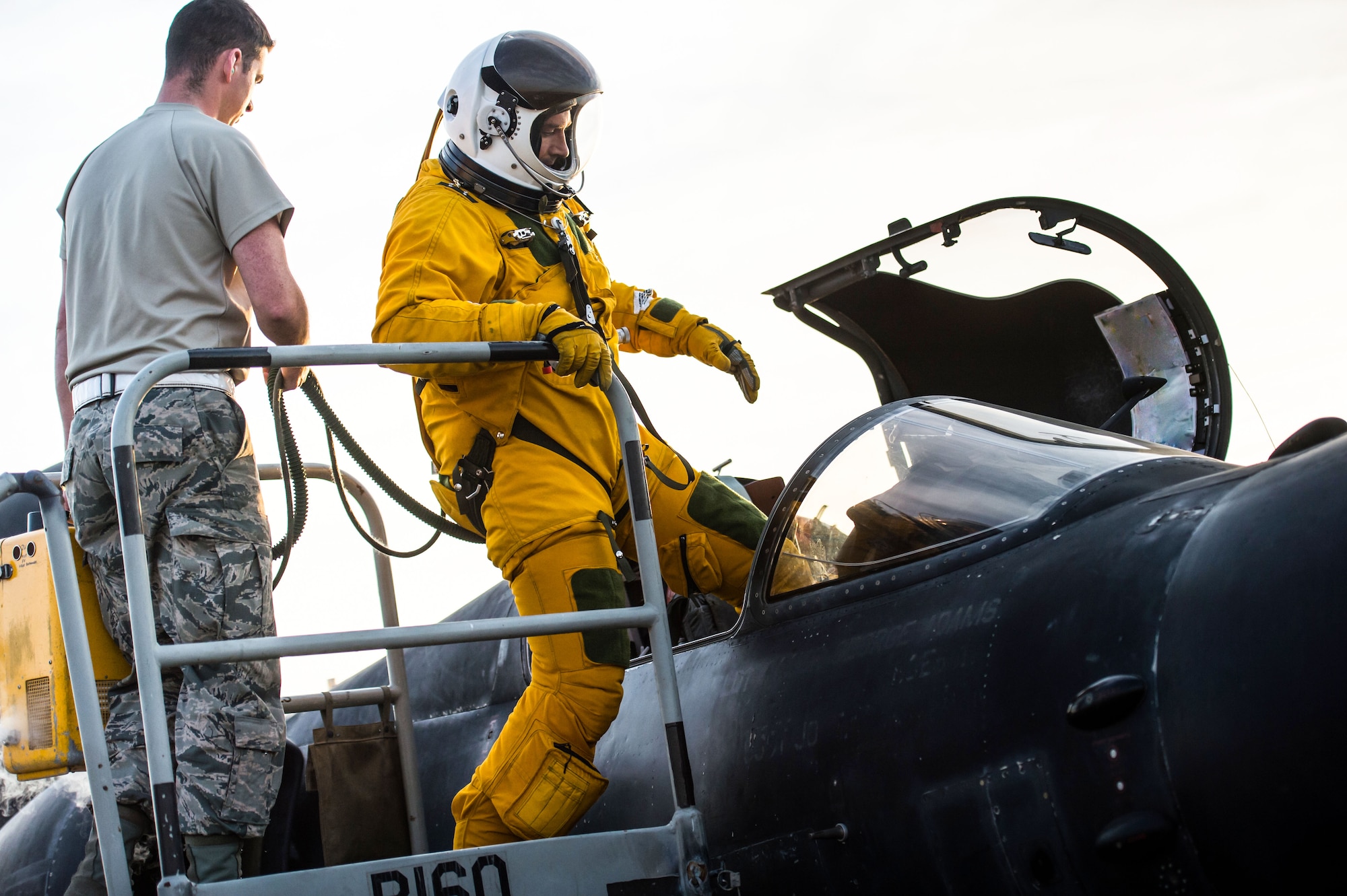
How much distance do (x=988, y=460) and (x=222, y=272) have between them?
6.65ft

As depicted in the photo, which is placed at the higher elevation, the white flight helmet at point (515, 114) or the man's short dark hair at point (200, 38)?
the man's short dark hair at point (200, 38)

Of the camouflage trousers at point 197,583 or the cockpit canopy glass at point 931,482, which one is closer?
the cockpit canopy glass at point 931,482

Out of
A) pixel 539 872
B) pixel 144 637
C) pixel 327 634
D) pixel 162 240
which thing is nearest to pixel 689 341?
pixel 162 240

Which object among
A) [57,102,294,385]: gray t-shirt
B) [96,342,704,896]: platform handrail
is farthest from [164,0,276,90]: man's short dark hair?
[96,342,704,896]: platform handrail

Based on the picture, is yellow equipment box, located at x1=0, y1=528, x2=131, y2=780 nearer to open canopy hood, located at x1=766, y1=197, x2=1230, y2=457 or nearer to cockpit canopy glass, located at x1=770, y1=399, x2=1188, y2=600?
cockpit canopy glass, located at x1=770, y1=399, x2=1188, y2=600

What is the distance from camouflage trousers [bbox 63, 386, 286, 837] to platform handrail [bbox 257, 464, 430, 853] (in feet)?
1.87

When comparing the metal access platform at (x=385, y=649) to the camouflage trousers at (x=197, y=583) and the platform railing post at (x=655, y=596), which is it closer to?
the platform railing post at (x=655, y=596)

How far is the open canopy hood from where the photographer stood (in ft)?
13.8

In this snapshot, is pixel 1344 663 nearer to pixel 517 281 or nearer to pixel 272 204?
pixel 517 281

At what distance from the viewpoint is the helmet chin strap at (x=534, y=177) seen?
3.63m

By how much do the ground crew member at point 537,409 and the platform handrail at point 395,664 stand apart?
0.69 metres

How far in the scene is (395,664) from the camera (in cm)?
421

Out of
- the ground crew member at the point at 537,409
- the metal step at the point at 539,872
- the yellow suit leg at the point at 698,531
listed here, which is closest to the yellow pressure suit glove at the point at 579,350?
the ground crew member at the point at 537,409

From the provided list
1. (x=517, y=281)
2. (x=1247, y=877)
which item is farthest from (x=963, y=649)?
(x=517, y=281)
